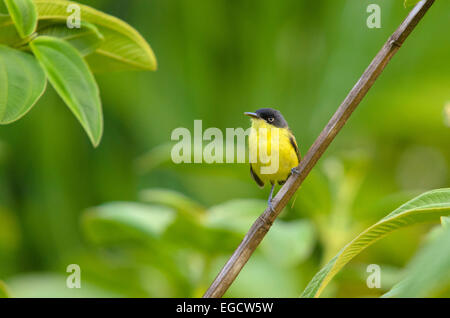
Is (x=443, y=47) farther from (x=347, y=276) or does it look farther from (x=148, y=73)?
(x=347, y=276)

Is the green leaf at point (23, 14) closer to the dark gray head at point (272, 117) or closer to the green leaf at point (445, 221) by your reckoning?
the green leaf at point (445, 221)

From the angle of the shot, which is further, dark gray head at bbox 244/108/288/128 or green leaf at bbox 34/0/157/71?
dark gray head at bbox 244/108/288/128

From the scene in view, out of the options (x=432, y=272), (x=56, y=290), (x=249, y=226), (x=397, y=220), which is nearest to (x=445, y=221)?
(x=397, y=220)

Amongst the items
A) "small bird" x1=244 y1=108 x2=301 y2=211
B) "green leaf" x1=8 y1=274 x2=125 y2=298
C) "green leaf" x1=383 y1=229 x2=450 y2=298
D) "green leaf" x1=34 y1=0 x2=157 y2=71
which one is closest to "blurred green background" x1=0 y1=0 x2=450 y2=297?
"green leaf" x1=8 y1=274 x2=125 y2=298

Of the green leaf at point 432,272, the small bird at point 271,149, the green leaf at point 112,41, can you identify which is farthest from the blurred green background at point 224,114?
the green leaf at point 432,272

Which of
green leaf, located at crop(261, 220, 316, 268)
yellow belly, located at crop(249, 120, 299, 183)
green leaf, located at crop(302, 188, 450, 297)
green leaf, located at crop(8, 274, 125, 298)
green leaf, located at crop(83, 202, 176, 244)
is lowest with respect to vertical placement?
green leaf, located at crop(8, 274, 125, 298)

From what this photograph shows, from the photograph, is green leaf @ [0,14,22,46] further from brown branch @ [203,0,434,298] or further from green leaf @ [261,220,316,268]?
green leaf @ [261,220,316,268]
